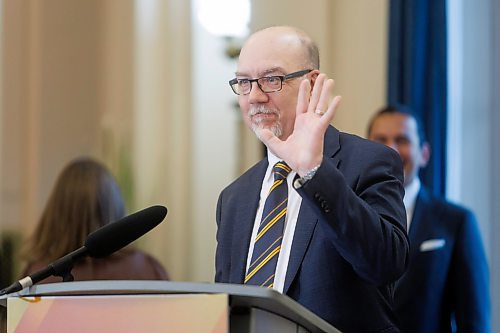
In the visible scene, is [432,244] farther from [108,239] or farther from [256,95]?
[108,239]

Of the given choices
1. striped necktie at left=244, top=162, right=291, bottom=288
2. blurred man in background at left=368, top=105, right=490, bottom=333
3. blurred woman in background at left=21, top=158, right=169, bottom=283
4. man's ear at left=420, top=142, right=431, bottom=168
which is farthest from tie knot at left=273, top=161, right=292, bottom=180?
man's ear at left=420, top=142, right=431, bottom=168

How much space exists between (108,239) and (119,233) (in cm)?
3

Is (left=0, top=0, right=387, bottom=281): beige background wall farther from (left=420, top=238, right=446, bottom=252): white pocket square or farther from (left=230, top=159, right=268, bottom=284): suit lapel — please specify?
(left=230, top=159, right=268, bottom=284): suit lapel

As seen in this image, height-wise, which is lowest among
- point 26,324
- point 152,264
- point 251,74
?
point 152,264

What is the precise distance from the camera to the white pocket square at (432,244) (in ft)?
14.3

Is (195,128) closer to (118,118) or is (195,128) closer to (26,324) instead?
(118,118)

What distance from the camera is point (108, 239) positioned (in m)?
2.42

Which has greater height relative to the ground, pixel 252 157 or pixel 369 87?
pixel 369 87

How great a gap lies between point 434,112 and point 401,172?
8.83ft

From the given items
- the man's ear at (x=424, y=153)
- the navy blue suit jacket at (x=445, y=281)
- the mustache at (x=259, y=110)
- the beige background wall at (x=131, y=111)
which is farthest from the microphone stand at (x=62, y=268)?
the beige background wall at (x=131, y=111)

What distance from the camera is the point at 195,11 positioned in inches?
277

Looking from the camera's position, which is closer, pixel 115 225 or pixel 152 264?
pixel 115 225

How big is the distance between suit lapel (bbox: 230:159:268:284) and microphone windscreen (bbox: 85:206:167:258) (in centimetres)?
35

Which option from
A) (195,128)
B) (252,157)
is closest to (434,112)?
(252,157)
